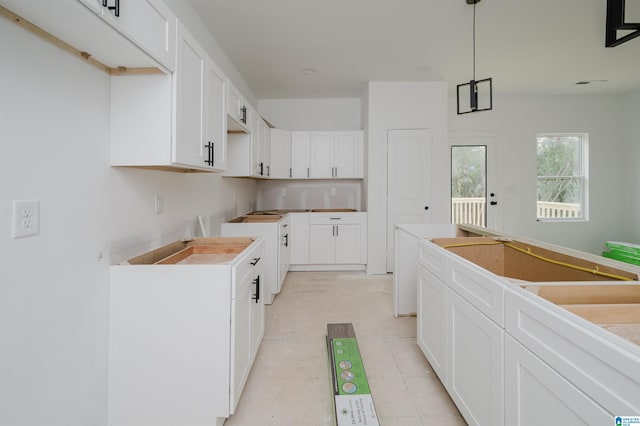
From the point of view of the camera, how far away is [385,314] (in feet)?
9.29

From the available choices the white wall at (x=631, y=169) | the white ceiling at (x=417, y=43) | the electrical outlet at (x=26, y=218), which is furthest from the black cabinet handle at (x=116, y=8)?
the white wall at (x=631, y=169)

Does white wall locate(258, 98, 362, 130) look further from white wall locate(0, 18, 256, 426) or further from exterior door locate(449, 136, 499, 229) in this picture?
white wall locate(0, 18, 256, 426)

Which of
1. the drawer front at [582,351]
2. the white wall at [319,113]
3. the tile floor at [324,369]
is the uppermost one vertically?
the white wall at [319,113]

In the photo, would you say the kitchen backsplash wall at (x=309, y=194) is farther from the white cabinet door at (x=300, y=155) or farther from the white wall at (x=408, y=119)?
the white wall at (x=408, y=119)

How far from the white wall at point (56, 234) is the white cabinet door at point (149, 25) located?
314 mm

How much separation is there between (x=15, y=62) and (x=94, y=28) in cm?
28

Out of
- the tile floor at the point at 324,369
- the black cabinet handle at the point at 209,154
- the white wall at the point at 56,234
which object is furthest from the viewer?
the black cabinet handle at the point at 209,154

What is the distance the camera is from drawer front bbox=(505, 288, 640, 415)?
25.6 inches

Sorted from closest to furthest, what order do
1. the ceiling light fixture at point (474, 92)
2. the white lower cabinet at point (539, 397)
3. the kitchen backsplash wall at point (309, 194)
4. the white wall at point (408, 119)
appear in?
the white lower cabinet at point (539, 397) → the ceiling light fixture at point (474, 92) → the white wall at point (408, 119) → the kitchen backsplash wall at point (309, 194)

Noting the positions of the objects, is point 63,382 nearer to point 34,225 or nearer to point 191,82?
point 34,225

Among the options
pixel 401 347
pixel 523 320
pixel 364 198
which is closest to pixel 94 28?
pixel 523 320

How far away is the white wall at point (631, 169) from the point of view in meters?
4.60

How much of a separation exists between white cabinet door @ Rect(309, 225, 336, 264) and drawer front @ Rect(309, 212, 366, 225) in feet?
0.19

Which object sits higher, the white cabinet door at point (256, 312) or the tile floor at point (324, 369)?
the white cabinet door at point (256, 312)
